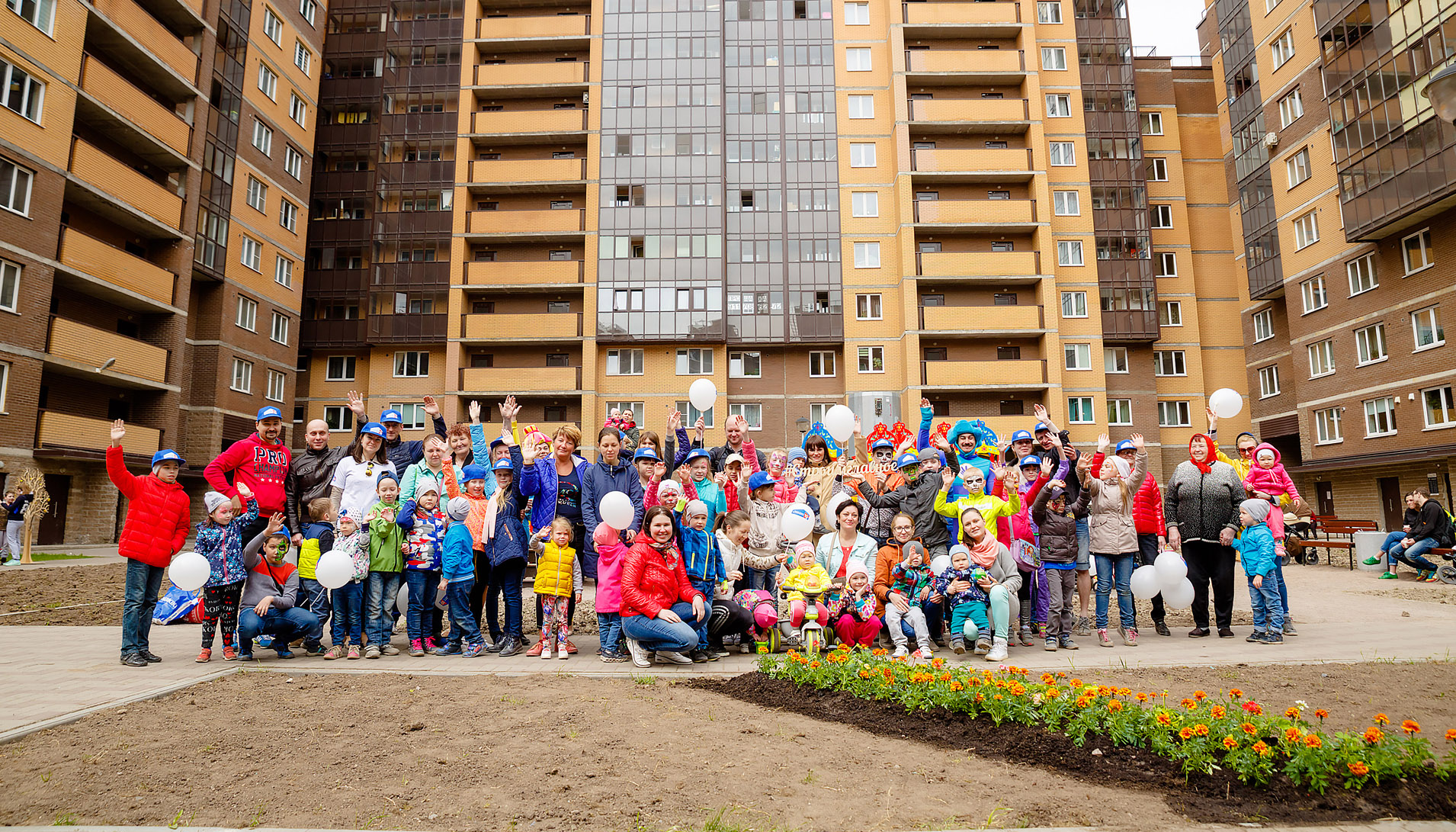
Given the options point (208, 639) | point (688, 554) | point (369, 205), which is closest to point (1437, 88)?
point (688, 554)

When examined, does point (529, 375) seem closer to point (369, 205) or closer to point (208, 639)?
point (369, 205)

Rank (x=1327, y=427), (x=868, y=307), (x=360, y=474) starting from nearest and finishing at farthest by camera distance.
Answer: (x=360, y=474) → (x=1327, y=427) → (x=868, y=307)

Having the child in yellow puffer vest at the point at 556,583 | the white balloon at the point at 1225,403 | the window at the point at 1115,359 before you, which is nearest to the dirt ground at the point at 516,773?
the child in yellow puffer vest at the point at 556,583

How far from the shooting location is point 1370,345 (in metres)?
31.6

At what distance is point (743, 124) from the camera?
41.4 m

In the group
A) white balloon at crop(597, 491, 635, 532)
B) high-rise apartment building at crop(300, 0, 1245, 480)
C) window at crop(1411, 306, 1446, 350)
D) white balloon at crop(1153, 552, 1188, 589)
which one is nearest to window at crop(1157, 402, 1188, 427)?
high-rise apartment building at crop(300, 0, 1245, 480)

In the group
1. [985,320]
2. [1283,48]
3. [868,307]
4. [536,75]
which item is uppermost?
[536,75]

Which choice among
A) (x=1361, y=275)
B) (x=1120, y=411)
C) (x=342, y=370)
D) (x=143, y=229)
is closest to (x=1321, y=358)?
(x=1361, y=275)

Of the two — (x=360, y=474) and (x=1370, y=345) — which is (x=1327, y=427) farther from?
(x=360, y=474)

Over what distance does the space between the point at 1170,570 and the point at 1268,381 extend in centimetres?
3972

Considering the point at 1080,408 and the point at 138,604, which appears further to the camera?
the point at 1080,408

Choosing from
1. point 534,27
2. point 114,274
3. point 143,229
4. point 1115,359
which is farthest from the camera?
point 534,27

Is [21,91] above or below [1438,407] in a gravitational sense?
above

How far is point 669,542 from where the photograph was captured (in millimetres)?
8164
